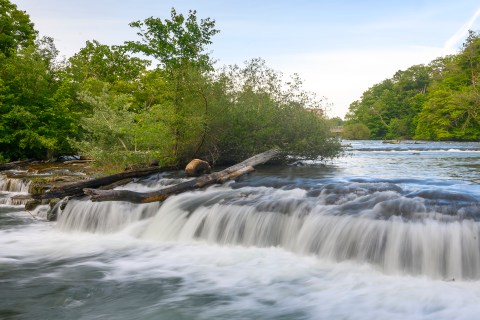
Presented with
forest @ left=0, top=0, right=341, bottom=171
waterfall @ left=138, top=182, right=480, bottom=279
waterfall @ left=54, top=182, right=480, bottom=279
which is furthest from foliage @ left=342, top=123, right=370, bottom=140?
waterfall @ left=138, top=182, right=480, bottom=279

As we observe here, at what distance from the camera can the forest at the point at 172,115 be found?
49.0 ft

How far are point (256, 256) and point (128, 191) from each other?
4.38 metres

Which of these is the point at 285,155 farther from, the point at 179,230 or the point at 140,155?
the point at 179,230

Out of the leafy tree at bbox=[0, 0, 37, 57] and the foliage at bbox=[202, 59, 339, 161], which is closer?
the foliage at bbox=[202, 59, 339, 161]

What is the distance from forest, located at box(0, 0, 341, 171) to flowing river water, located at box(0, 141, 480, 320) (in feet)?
16.8

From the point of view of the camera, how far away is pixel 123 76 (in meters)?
45.6

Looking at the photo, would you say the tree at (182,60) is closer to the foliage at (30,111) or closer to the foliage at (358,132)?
the foliage at (30,111)

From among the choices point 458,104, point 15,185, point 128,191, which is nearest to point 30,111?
point 15,185

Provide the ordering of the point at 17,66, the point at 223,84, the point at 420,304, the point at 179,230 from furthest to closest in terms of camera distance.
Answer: the point at 17,66, the point at 223,84, the point at 179,230, the point at 420,304

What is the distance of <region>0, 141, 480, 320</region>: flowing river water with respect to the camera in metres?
5.50

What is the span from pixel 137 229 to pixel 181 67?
731 centimetres

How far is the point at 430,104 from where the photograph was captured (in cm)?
6531

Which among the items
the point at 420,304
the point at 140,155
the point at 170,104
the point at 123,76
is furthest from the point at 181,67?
the point at 123,76

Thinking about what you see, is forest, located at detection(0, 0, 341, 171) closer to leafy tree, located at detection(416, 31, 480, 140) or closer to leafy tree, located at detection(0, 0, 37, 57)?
leafy tree, located at detection(0, 0, 37, 57)
